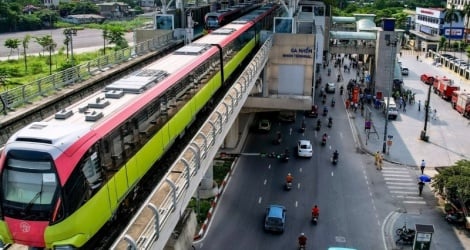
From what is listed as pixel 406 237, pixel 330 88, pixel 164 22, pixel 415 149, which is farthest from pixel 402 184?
pixel 330 88

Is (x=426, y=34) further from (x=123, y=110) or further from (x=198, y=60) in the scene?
(x=123, y=110)

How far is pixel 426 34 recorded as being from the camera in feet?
329

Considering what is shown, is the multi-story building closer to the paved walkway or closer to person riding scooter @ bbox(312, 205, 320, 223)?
the paved walkway

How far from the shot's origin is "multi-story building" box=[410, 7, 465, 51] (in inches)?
3679

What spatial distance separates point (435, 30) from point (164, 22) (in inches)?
2753

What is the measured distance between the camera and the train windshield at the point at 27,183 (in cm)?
1212

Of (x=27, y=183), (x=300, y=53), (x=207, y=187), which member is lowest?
(x=207, y=187)

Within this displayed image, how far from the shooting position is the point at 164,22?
4538 cm

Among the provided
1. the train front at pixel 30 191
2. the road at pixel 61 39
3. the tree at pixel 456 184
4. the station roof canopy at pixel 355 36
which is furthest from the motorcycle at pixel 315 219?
the road at pixel 61 39

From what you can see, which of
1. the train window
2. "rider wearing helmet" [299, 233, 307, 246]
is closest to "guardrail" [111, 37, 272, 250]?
the train window

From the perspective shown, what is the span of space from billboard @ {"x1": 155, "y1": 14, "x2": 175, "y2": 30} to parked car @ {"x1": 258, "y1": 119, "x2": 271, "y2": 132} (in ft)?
38.0

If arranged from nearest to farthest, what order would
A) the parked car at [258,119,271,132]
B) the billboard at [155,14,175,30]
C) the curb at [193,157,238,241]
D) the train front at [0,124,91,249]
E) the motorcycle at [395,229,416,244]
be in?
the train front at [0,124,91,249] < the motorcycle at [395,229,416,244] < the curb at [193,157,238,241] < the parked car at [258,119,271,132] < the billboard at [155,14,175,30]

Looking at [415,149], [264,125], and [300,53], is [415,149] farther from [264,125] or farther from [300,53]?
[264,125]

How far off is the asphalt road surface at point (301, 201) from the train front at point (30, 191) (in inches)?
518
